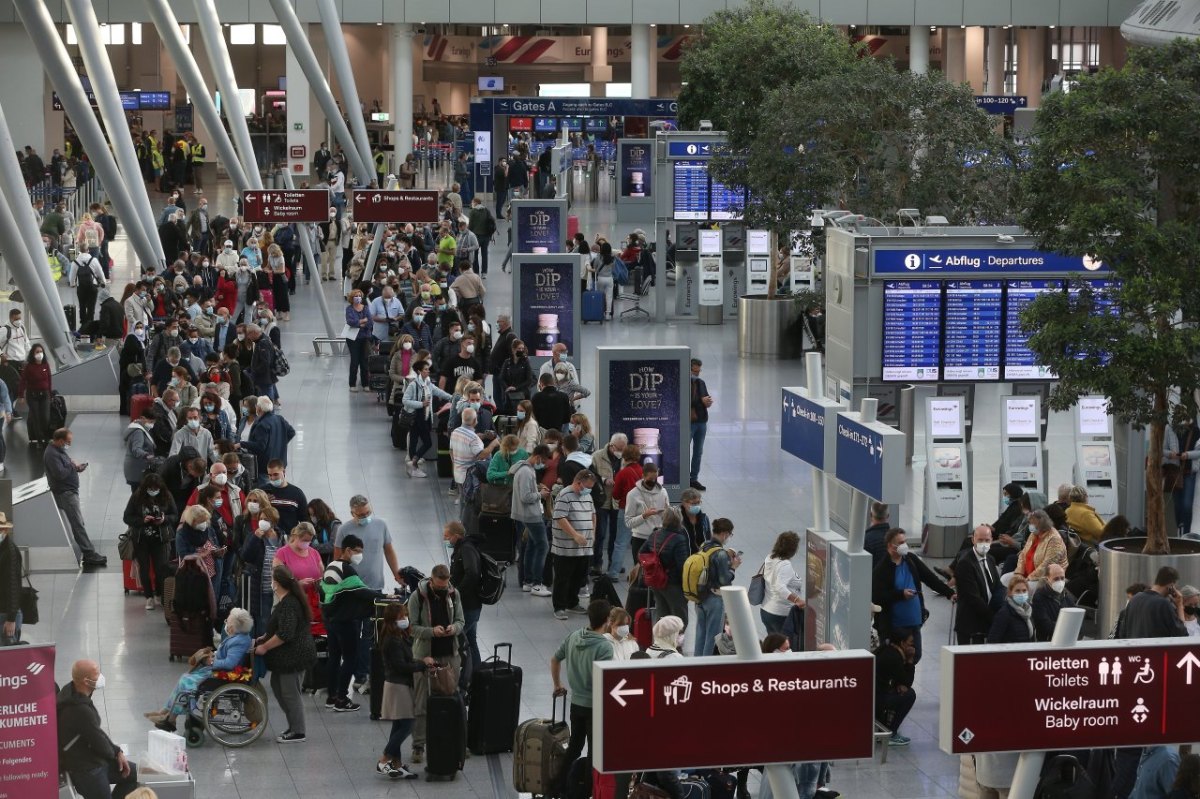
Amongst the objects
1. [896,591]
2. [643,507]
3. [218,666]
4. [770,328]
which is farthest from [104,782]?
[770,328]

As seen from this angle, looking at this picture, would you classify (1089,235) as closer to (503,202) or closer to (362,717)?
(362,717)

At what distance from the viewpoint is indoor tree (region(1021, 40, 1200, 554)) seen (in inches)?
544

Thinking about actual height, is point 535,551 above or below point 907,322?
below

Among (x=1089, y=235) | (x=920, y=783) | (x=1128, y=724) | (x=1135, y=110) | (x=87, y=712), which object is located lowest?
(x=920, y=783)

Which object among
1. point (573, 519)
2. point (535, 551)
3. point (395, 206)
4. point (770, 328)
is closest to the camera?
point (573, 519)

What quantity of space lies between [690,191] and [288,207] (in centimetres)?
731

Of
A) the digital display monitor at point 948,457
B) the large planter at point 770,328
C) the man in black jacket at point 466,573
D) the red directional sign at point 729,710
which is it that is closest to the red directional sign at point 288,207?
the large planter at point 770,328

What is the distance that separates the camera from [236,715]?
492 inches

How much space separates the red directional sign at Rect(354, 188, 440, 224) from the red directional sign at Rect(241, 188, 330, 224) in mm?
982

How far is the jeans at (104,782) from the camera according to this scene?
1030cm

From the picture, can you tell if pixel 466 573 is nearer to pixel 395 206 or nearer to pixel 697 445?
pixel 697 445

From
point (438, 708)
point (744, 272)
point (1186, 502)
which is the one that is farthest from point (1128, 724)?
point (744, 272)

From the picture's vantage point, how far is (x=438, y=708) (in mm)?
11797

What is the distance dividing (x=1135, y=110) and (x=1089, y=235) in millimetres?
968
